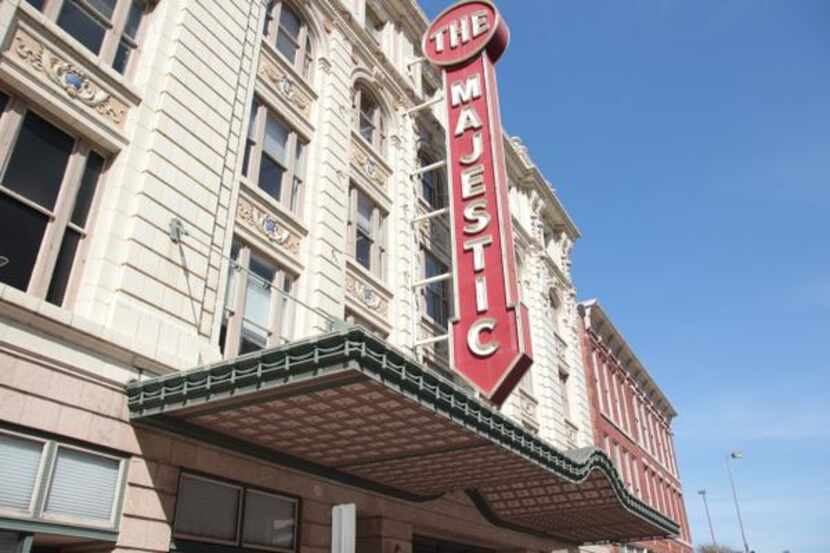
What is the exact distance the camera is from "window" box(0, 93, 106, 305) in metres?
9.06

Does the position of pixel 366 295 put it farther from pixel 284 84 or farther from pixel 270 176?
pixel 284 84

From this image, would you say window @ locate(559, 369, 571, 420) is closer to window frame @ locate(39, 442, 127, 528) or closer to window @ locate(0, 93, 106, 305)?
window frame @ locate(39, 442, 127, 528)

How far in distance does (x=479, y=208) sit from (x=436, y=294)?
440 centimetres

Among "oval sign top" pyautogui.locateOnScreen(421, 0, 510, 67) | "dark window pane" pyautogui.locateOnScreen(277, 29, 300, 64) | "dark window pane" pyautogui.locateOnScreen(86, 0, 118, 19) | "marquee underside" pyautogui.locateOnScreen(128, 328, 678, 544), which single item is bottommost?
"marquee underside" pyautogui.locateOnScreen(128, 328, 678, 544)

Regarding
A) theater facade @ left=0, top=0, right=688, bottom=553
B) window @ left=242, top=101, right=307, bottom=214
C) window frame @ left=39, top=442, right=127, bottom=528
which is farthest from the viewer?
window @ left=242, top=101, right=307, bottom=214

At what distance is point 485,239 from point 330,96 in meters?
5.44

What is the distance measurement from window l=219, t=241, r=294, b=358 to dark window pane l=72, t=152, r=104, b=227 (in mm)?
2856

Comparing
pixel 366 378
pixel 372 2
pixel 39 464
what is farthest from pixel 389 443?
pixel 372 2

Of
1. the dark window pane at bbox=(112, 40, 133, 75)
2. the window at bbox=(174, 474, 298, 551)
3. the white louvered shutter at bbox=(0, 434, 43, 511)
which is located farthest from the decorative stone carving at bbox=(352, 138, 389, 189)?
the white louvered shutter at bbox=(0, 434, 43, 511)

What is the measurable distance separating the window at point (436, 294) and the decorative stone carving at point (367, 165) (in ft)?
9.39

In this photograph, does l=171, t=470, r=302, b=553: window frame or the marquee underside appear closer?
the marquee underside

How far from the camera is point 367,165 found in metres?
18.9

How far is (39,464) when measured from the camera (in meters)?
8.08

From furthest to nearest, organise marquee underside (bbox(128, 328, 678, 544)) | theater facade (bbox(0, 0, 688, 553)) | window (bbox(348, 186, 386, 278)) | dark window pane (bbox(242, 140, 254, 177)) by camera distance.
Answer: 1. window (bbox(348, 186, 386, 278))
2. dark window pane (bbox(242, 140, 254, 177))
3. theater facade (bbox(0, 0, 688, 553))
4. marquee underside (bbox(128, 328, 678, 544))
